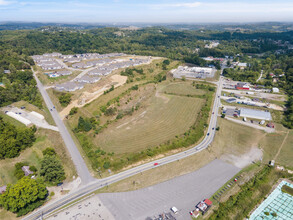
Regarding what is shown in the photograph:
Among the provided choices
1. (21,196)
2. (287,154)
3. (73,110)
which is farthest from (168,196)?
(73,110)

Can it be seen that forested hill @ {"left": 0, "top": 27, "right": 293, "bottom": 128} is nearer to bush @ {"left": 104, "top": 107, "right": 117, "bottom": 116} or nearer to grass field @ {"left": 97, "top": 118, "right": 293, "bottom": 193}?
grass field @ {"left": 97, "top": 118, "right": 293, "bottom": 193}

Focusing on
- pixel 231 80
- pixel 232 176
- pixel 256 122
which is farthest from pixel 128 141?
pixel 231 80

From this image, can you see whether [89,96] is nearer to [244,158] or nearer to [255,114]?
[244,158]

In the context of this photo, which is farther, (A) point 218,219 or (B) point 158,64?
(B) point 158,64

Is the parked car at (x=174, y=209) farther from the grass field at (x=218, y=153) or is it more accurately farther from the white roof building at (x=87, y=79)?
the white roof building at (x=87, y=79)

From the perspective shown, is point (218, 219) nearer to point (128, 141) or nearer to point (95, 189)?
point (95, 189)

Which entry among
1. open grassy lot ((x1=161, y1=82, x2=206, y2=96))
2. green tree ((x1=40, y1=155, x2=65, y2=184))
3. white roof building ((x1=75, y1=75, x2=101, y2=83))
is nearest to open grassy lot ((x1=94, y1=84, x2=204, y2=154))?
open grassy lot ((x1=161, y1=82, x2=206, y2=96))
